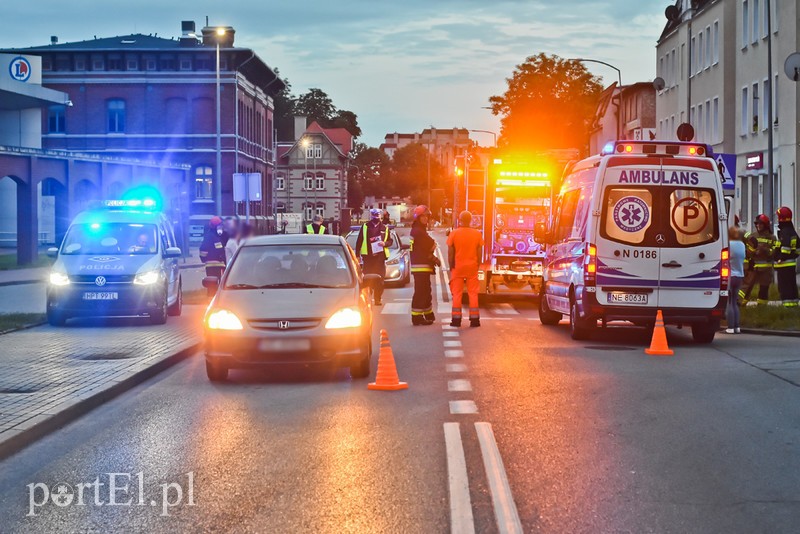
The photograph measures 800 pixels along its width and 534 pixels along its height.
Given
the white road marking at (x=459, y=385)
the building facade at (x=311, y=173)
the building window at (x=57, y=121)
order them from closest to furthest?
the white road marking at (x=459, y=385) → the building window at (x=57, y=121) → the building facade at (x=311, y=173)

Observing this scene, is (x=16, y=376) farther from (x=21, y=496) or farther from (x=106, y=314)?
(x=106, y=314)

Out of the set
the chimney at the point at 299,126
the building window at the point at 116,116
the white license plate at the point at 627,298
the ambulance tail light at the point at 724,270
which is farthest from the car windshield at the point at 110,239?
the chimney at the point at 299,126

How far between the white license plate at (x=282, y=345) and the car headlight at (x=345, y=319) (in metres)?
0.35

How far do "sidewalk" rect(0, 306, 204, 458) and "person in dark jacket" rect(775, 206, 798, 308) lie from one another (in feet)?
34.5

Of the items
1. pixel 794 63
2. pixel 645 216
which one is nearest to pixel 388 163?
pixel 794 63

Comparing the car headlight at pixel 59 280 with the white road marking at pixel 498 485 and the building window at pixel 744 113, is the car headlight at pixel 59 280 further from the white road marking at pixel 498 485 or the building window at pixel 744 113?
the building window at pixel 744 113

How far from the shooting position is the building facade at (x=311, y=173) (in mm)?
133625

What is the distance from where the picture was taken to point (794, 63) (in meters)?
29.6

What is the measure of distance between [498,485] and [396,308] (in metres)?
17.9

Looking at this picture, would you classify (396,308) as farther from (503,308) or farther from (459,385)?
(459,385)

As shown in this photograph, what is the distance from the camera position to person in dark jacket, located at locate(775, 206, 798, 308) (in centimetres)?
2238

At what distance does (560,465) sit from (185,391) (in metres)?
5.34

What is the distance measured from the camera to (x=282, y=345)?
41.4ft

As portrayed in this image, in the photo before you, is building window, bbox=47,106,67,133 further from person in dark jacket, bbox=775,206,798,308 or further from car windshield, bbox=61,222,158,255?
person in dark jacket, bbox=775,206,798,308
